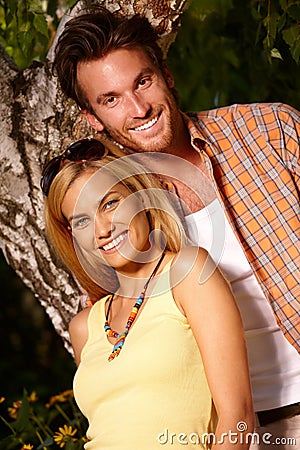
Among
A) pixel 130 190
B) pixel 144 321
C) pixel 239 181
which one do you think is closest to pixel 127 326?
pixel 144 321

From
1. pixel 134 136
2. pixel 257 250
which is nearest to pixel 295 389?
pixel 257 250

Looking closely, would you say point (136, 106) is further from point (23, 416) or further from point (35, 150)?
point (23, 416)

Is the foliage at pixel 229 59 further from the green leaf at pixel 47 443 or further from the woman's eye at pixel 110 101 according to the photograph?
the green leaf at pixel 47 443

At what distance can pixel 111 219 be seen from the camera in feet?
5.57

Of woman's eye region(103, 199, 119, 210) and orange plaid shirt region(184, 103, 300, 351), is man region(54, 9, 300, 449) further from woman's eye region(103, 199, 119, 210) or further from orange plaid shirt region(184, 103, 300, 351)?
woman's eye region(103, 199, 119, 210)

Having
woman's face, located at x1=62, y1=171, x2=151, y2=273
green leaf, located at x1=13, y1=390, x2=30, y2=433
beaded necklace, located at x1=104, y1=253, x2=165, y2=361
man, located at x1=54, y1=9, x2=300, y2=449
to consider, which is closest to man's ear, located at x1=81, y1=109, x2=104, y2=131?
man, located at x1=54, y1=9, x2=300, y2=449

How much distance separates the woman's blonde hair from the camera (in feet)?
5.69

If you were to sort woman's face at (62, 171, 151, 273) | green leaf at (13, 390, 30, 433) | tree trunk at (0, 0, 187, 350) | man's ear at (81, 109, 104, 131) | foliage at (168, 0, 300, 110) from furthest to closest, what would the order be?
foliage at (168, 0, 300, 110) < green leaf at (13, 390, 30, 433) < tree trunk at (0, 0, 187, 350) < man's ear at (81, 109, 104, 131) < woman's face at (62, 171, 151, 273)

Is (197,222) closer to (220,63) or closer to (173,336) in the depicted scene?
(173,336)

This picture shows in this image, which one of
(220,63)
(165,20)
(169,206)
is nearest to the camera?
(169,206)

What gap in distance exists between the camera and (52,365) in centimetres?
439

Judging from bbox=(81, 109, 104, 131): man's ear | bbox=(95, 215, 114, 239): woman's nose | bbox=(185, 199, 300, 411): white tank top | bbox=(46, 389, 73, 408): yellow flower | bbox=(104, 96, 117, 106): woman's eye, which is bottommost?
bbox=(46, 389, 73, 408): yellow flower

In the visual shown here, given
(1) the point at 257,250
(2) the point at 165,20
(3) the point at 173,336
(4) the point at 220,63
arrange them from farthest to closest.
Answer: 1. (4) the point at 220,63
2. (2) the point at 165,20
3. (1) the point at 257,250
4. (3) the point at 173,336

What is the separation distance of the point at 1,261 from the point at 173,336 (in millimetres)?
2898
